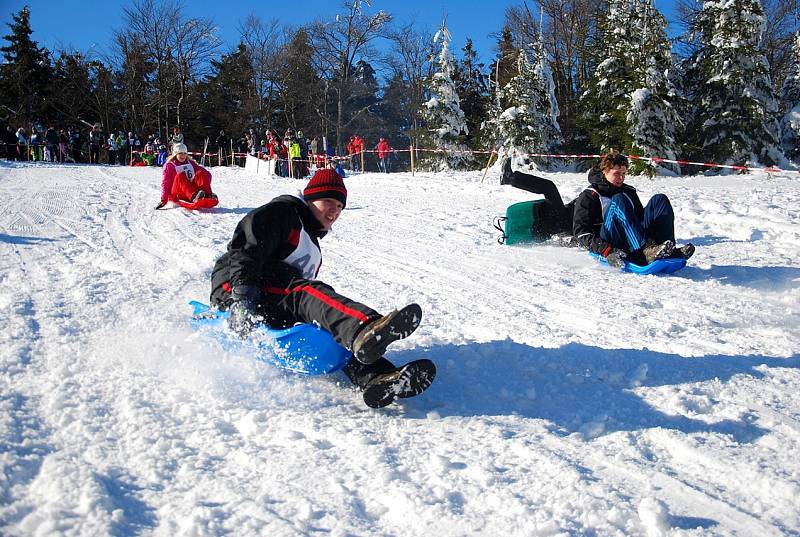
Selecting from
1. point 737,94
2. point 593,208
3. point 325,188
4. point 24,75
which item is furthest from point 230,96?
point 325,188

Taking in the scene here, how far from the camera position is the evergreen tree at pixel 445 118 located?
2123 centimetres

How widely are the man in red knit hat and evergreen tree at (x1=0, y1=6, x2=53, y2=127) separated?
109 ft

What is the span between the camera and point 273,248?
2.74 m

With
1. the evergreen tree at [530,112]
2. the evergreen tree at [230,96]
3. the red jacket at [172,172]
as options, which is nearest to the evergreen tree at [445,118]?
the evergreen tree at [530,112]

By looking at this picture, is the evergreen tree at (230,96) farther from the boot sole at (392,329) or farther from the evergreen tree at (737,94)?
the boot sole at (392,329)

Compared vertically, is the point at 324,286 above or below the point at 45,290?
above

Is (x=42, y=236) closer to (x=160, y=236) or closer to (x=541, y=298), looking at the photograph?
(x=160, y=236)

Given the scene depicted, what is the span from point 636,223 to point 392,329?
3.63 metres

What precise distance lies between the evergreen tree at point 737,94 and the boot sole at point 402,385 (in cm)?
1800

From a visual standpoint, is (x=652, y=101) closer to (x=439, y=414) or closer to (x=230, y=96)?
(x=439, y=414)

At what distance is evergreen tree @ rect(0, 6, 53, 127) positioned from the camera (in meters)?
30.0

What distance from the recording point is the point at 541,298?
4.12 m

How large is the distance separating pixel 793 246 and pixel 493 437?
4955mm

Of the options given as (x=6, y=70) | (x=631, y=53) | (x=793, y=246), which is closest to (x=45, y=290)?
Result: (x=793, y=246)
